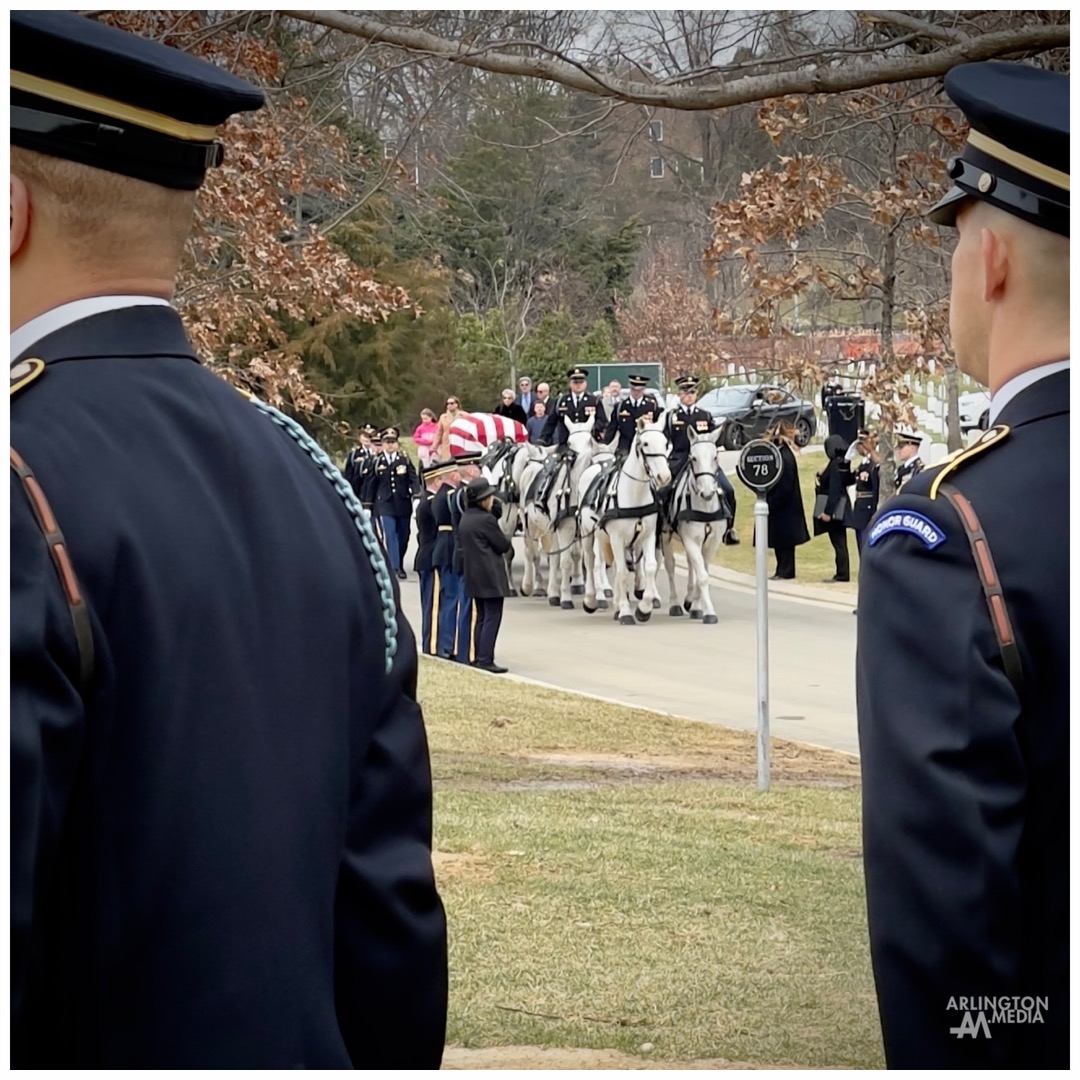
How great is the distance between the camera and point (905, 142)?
1117 centimetres

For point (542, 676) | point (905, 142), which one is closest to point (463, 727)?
point (542, 676)

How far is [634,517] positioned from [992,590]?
18.2 m

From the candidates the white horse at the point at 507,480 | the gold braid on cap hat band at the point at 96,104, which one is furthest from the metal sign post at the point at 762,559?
the white horse at the point at 507,480

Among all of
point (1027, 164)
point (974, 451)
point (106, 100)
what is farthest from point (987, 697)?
point (106, 100)

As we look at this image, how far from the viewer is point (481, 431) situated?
1187 inches

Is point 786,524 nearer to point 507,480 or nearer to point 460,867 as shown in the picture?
point 507,480

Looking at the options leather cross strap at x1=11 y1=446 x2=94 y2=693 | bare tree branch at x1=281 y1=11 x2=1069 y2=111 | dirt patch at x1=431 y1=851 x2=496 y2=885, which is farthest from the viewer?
dirt patch at x1=431 y1=851 x2=496 y2=885

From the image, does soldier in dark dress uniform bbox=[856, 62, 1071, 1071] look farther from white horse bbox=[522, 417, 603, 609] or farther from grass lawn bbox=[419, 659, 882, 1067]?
white horse bbox=[522, 417, 603, 609]

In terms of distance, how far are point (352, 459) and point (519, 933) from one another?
22.6m

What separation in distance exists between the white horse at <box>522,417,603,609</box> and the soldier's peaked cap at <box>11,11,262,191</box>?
20.0 m

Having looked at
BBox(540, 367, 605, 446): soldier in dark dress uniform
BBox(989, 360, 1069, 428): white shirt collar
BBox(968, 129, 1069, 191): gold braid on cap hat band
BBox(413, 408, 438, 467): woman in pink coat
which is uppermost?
BBox(968, 129, 1069, 191): gold braid on cap hat band

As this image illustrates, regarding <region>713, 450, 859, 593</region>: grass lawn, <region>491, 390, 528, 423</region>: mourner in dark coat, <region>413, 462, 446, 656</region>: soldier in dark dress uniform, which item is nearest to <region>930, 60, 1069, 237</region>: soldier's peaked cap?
<region>413, 462, 446, 656</region>: soldier in dark dress uniform

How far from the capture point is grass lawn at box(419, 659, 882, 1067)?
563cm

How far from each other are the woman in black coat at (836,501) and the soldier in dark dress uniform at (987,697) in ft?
73.6
